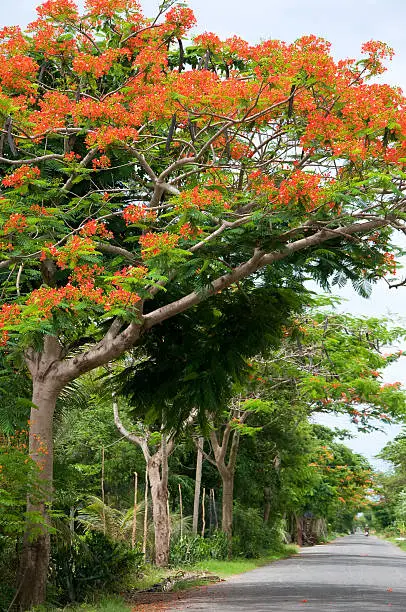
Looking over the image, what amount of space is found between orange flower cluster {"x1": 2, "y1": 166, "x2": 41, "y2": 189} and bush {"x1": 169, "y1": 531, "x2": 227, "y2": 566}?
42.8ft

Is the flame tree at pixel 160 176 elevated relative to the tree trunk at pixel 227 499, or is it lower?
elevated

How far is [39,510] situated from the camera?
1192cm

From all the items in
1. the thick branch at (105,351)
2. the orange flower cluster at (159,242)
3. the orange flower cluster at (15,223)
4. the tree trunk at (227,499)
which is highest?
the orange flower cluster at (15,223)

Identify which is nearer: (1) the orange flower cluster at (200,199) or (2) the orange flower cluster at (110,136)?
(1) the orange flower cluster at (200,199)

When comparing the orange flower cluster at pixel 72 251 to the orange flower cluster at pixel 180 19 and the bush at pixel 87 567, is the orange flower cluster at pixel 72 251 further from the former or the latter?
the bush at pixel 87 567

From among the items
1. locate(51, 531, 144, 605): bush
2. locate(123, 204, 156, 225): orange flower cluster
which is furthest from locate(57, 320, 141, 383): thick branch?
locate(51, 531, 144, 605): bush

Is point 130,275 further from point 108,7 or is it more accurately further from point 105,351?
point 108,7

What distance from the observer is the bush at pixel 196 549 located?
21.7 m

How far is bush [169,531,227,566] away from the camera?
2167 cm

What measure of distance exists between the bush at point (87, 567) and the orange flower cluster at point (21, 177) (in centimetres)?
617

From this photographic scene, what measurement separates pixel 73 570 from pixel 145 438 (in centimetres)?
791

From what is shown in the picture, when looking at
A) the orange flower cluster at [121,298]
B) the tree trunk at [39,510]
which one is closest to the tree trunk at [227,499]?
the tree trunk at [39,510]

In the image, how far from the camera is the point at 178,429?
42.9 ft

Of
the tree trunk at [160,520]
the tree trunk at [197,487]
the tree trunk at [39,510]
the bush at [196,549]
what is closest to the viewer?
the tree trunk at [39,510]
